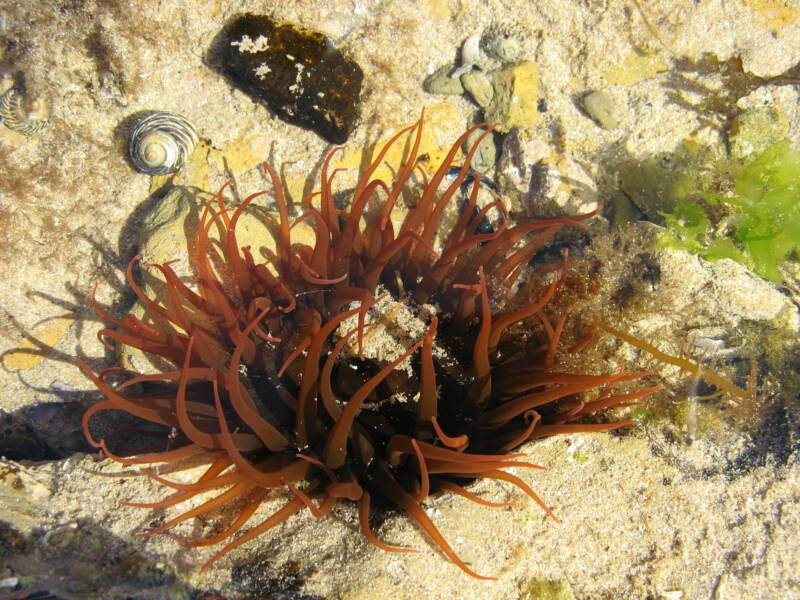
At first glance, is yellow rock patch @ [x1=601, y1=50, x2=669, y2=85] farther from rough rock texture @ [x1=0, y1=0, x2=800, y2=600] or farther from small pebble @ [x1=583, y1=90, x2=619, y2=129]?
small pebble @ [x1=583, y1=90, x2=619, y2=129]

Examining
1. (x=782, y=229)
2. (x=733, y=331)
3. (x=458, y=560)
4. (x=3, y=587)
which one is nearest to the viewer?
(x=3, y=587)

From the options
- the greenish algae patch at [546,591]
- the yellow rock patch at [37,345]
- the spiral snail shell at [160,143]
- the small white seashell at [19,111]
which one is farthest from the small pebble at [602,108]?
the yellow rock patch at [37,345]

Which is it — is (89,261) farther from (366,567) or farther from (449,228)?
(366,567)

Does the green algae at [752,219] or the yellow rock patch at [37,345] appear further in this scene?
the yellow rock patch at [37,345]

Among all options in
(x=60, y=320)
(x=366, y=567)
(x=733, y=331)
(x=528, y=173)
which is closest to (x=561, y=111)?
(x=528, y=173)

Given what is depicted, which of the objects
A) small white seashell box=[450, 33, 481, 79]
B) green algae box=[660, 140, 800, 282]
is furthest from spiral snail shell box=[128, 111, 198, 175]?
green algae box=[660, 140, 800, 282]

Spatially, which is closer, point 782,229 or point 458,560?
point 458,560

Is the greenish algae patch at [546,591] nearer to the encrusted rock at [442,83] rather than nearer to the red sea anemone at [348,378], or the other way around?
the red sea anemone at [348,378]
